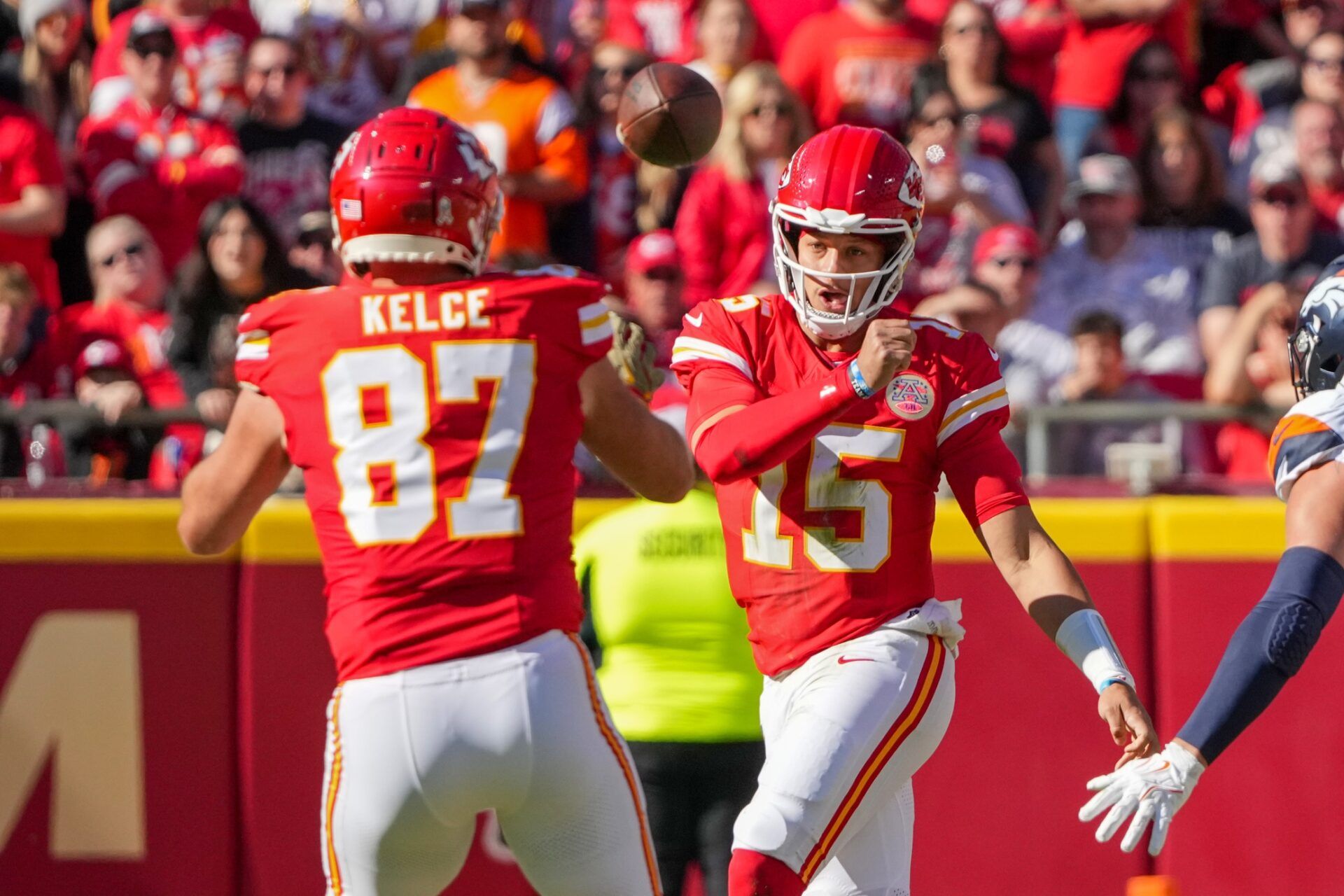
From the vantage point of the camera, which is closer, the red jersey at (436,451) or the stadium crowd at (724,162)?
the red jersey at (436,451)

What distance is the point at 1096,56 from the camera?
26.7ft

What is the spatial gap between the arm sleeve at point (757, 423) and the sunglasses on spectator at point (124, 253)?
13.6 ft

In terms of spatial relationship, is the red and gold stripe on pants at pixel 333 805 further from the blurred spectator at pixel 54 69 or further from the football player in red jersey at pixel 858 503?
the blurred spectator at pixel 54 69

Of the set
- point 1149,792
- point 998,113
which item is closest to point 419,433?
point 1149,792

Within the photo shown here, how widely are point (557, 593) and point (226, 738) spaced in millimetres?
2688

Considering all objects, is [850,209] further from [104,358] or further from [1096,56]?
[1096,56]

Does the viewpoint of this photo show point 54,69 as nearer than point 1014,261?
No

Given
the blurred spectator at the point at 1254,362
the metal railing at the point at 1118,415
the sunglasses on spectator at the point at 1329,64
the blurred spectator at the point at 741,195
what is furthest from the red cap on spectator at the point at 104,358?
the sunglasses on spectator at the point at 1329,64

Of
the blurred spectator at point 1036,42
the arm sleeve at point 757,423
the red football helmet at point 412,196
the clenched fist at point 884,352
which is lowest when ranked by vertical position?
the arm sleeve at point 757,423

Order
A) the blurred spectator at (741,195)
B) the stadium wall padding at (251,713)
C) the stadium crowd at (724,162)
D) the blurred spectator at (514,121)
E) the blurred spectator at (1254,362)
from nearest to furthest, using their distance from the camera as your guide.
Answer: the stadium wall padding at (251,713) < the blurred spectator at (1254,362) < the stadium crowd at (724,162) < the blurred spectator at (741,195) < the blurred spectator at (514,121)

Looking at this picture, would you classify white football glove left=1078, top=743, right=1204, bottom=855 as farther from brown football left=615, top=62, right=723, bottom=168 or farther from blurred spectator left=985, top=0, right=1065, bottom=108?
blurred spectator left=985, top=0, right=1065, bottom=108

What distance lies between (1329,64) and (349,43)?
4261 mm

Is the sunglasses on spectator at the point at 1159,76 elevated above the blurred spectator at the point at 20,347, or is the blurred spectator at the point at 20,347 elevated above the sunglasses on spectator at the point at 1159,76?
the sunglasses on spectator at the point at 1159,76

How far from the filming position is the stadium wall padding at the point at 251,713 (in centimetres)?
557
